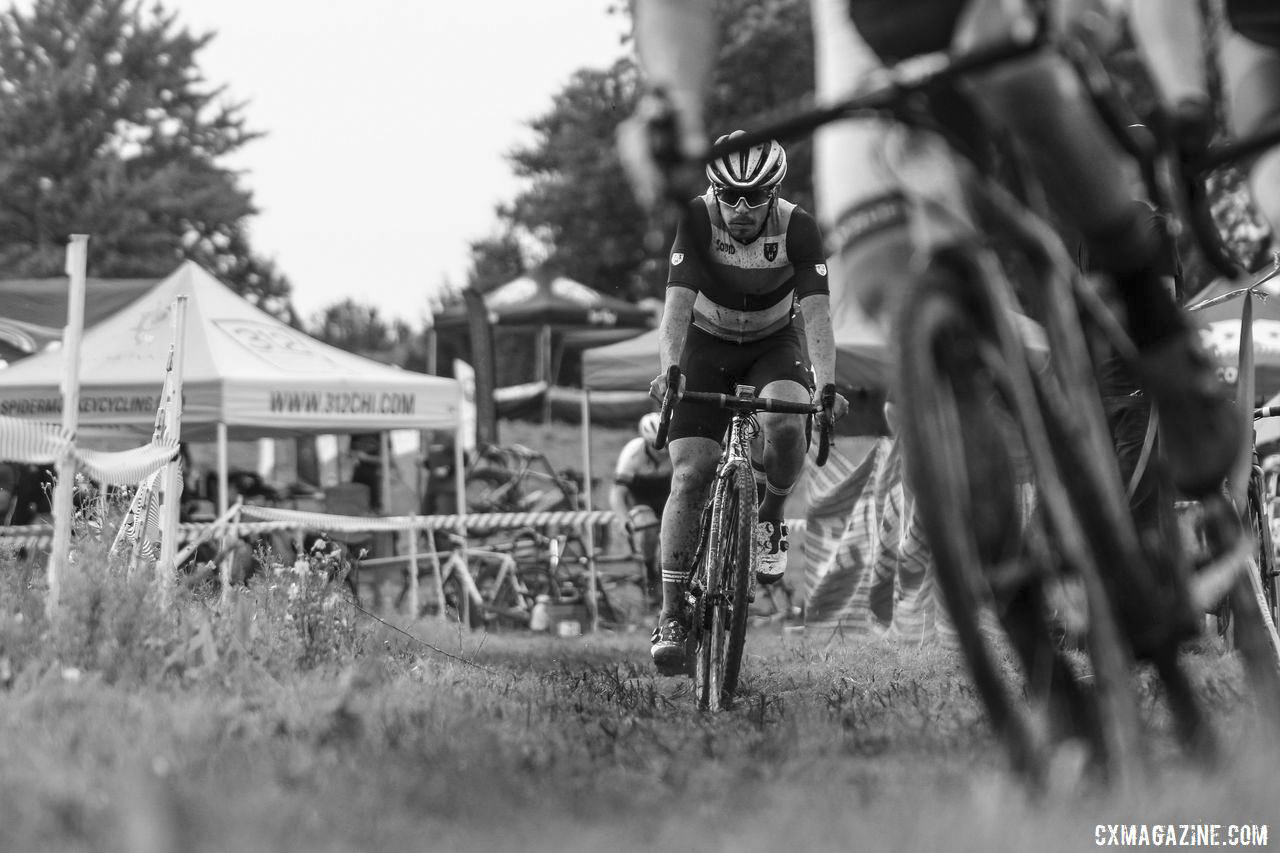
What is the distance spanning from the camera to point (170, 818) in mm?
2359

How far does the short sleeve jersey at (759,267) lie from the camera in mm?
6332

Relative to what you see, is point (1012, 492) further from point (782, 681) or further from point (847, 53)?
point (782, 681)

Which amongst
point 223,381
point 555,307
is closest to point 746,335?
point 223,381

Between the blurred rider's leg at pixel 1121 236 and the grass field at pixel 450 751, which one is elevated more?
the blurred rider's leg at pixel 1121 236

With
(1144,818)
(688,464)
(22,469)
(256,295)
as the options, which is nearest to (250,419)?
(22,469)

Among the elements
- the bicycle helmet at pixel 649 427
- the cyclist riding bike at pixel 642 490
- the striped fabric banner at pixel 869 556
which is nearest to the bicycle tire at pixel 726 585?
the striped fabric banner at pixel 869 556

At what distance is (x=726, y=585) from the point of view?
5.56m

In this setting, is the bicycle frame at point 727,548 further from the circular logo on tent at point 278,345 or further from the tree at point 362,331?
the tree at point 362,331

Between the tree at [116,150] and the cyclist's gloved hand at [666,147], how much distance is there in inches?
1752

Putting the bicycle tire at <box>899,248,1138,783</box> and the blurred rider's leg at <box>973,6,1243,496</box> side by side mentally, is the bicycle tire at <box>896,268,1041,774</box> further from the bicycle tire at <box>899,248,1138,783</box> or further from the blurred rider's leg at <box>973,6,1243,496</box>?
the blurred rider's leg at <box>973,6,1243,496</box>

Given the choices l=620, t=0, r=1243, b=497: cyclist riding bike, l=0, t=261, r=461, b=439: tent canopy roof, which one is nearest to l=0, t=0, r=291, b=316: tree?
l=0, t=261, r=461, b=439: tent canopy roof

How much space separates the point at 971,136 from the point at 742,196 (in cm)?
332

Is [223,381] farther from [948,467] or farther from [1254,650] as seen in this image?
[948,467]

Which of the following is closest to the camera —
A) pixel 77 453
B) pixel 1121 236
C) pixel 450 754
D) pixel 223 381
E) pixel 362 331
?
pixel 1121 236
